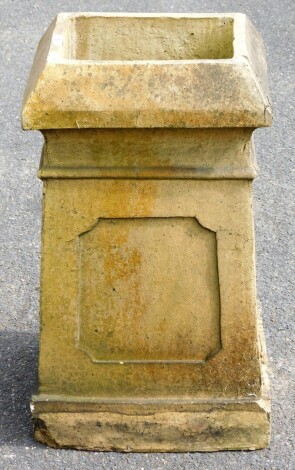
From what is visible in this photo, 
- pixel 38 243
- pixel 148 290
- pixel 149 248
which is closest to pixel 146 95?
pixel 149 248

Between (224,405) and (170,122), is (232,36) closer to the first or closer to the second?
(170,122)

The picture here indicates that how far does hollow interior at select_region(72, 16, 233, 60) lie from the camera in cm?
343

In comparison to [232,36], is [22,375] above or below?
below

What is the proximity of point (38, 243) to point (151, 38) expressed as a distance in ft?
4.87

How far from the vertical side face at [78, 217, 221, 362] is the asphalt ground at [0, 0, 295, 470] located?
357 mm

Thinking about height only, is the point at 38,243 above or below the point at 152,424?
above

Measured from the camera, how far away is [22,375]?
3.70 meters

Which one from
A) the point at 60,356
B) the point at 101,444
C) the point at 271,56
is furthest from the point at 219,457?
the point at 271,56

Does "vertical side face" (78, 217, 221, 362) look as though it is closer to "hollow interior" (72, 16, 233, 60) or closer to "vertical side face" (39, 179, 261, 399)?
"vertical side face" (39, 179, 261, 399)

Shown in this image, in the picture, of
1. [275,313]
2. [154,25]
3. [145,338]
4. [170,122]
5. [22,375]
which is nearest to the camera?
[170,122]

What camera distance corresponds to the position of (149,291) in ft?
10.4

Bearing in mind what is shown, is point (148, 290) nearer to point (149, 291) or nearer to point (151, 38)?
point (149, 291)

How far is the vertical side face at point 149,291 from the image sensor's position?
312 centimetres

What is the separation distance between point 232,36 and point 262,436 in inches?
51.4
